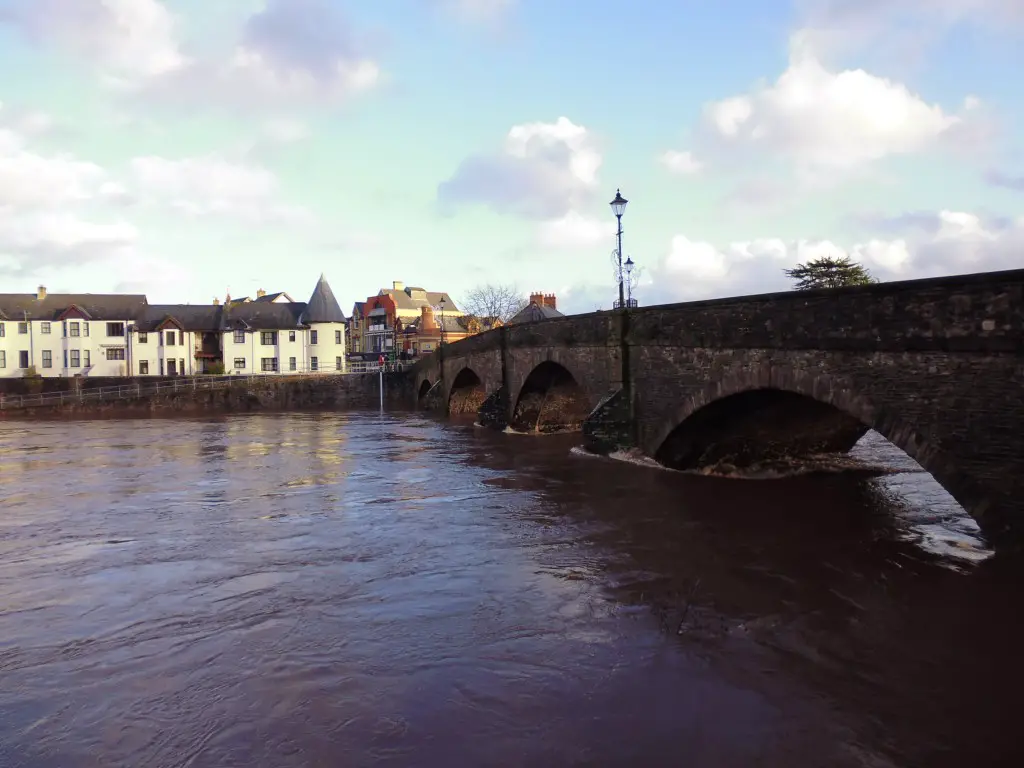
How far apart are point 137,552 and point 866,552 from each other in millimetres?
10672

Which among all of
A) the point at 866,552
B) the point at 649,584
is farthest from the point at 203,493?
the point at 866,552

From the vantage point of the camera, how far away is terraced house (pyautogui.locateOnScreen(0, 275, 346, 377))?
62.7 m

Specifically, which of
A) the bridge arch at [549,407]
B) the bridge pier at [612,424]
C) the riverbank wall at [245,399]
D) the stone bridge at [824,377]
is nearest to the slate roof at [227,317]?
the riverbank wall at [245,399]

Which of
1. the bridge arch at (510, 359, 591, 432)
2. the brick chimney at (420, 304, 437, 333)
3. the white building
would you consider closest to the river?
the bridge arch at (510, 359, 591, 432)

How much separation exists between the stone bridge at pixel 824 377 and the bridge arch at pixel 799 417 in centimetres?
3

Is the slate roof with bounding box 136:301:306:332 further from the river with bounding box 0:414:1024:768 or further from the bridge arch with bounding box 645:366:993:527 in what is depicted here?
the bridge arch with bounding box 645:366:993:527

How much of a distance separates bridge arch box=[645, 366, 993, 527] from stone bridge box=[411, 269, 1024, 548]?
0.03 m

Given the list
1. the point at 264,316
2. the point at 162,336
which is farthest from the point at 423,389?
the point at 162,336

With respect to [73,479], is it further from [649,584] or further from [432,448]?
[649,584]

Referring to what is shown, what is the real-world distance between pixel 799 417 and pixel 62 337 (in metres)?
66.1

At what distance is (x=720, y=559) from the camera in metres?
9.93

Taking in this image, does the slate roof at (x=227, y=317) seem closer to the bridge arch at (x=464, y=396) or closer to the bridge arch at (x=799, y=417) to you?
the bridge arch at (x=464, y=396)

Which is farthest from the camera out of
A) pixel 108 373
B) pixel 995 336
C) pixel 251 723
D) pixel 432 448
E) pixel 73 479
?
pixel 108 373

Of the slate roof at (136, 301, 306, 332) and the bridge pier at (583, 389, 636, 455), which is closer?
the bridge pier at (583, 389, 636, 455)
